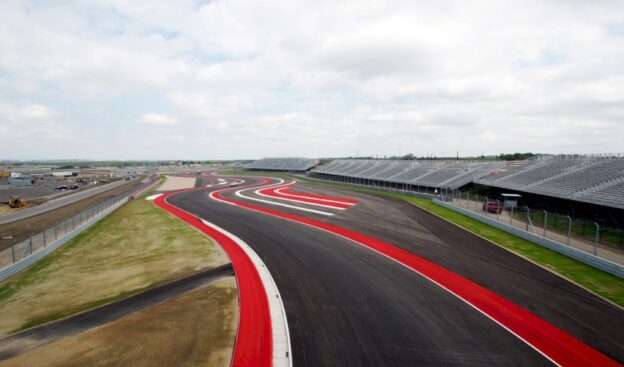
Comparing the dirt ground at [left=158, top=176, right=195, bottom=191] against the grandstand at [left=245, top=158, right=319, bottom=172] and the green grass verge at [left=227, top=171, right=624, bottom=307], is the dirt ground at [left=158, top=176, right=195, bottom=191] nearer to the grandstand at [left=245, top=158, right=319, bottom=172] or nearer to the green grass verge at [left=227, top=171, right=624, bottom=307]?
the grandstand at [left=245, top=158, right=319, bottom=172]

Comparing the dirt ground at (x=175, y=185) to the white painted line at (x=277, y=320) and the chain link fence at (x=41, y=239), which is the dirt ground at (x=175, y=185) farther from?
the white painted line at (x=277, y=320)

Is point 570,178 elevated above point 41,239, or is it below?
above

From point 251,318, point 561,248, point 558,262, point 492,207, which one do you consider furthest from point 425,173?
point 251,318

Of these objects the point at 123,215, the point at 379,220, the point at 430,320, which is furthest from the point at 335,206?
the point at 430,320

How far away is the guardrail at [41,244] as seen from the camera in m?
15.9

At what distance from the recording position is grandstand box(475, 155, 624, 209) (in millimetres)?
23422

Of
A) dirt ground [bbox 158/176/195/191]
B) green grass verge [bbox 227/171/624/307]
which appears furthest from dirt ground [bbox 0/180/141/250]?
green grass verge [bbox 227/171/624/307]

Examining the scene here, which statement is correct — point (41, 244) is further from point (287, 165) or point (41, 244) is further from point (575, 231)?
point (287, 165)

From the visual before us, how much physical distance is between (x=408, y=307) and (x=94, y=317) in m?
11.7

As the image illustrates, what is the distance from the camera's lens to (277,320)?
10.9 meters

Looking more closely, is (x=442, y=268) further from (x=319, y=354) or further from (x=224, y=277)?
(x=224, y=277)

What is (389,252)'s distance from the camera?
18625mm

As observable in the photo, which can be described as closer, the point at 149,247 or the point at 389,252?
the point at 389,252

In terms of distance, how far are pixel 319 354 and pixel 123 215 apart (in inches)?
1167
